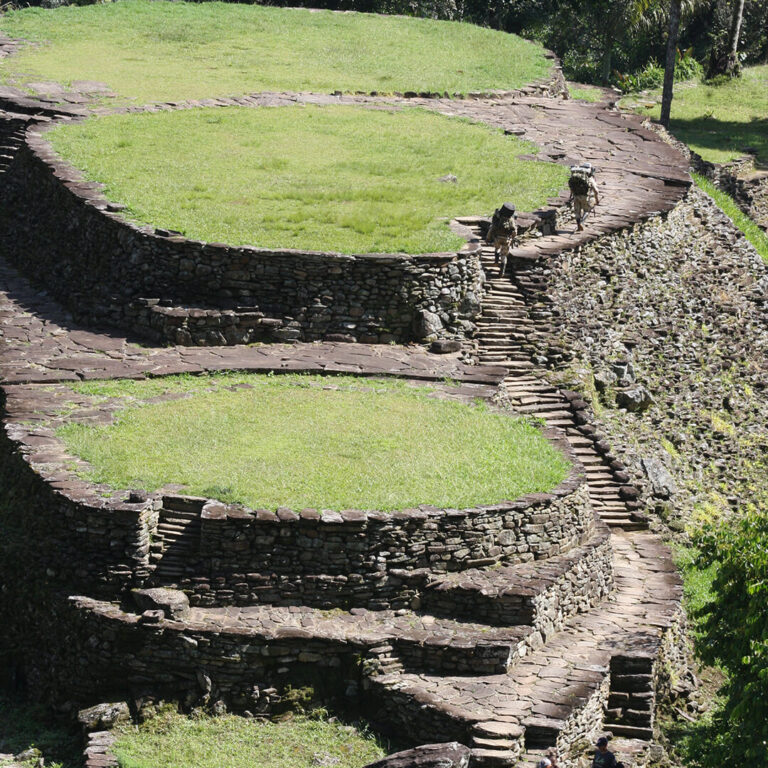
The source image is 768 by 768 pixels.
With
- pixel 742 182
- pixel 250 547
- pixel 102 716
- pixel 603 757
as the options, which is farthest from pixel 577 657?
pixel 742 182

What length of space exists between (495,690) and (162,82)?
28142 mm

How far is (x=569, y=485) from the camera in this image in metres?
27.9

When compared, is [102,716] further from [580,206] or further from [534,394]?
[580,206]

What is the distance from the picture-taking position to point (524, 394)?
32.8 meters

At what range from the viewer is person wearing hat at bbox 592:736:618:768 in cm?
2405

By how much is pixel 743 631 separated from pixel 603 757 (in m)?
2.87

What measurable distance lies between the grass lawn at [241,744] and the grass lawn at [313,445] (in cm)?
352

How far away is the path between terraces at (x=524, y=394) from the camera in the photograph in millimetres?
24672

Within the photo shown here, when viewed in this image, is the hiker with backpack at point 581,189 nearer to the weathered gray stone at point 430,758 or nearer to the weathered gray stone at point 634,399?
the weathered gray stone at point 634,399

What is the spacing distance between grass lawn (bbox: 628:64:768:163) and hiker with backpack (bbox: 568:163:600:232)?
19723 mm


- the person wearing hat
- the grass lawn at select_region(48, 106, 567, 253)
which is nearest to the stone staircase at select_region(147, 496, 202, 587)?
the person wearing hat

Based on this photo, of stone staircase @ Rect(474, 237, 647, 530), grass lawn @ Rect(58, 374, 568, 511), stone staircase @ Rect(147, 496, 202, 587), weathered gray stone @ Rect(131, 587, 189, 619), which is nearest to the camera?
weathered gray stone @ Rect(131, 587, 189, 619)

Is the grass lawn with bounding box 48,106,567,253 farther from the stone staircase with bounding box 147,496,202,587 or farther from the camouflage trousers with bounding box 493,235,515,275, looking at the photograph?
the stone staircase with bounding box 147,496,202,587

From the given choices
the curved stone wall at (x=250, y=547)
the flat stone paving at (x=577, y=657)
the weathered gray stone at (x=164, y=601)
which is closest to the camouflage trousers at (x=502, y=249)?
the flat stone paving at (x=577, y=657)
